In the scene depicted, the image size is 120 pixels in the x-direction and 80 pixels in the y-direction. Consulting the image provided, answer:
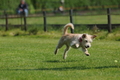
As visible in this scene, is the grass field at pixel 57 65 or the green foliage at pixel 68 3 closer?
the grass field at pixel 57 65

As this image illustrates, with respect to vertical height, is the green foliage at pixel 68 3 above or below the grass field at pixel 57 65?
above

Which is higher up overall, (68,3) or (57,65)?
(68,3)

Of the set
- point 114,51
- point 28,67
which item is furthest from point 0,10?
point 28,67

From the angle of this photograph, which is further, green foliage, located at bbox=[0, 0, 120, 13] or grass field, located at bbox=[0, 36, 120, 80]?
green foliage, located at bbox=[0, 0, 120, 13]

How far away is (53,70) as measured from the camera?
29.8 feet

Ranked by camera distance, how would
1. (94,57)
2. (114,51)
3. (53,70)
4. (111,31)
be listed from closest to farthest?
(53,70) → (94,57) → (114,51) → (111,31)

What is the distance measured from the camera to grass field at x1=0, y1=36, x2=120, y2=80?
8.24 m

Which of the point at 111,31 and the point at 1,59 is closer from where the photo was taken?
the point at 1,59

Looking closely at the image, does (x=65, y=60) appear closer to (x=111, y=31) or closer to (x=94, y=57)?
(x=94, y=57)

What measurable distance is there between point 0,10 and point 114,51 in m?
29.2

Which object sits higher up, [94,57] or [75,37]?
[75,37]

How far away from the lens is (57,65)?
995cm

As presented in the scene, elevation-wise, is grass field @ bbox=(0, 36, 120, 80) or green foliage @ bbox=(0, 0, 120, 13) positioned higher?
green foliage @ bbox=(0, 0, 120, 13)

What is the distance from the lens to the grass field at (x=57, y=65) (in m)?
8.24
